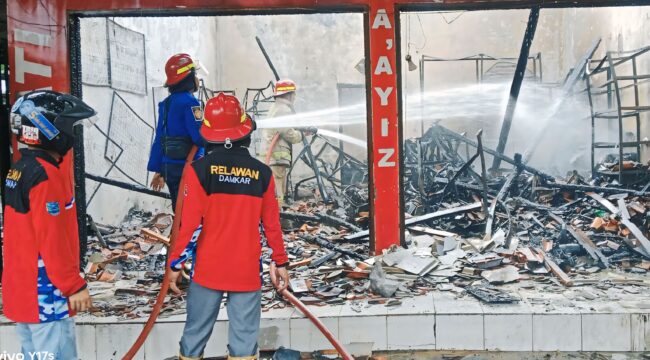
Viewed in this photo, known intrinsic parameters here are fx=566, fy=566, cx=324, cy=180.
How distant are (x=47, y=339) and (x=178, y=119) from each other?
2510 mm

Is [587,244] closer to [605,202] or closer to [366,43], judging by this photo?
[605,202]

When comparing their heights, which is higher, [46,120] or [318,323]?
[46,120]

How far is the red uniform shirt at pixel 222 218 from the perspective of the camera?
352 centimetres

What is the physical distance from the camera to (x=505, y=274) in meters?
5.66

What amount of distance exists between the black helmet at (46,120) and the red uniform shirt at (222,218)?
75 centimetres

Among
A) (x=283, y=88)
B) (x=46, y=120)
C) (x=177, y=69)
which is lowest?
(x=46, y=120)

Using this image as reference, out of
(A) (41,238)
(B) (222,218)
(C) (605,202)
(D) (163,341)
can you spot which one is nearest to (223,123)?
(B) (222,218)

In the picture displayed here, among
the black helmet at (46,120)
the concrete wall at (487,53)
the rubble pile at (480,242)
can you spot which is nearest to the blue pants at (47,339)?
the black helmet at (46,120)

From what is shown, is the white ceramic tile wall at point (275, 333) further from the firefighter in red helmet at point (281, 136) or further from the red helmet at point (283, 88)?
the red helmet at point (283, 88)

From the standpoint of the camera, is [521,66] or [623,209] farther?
[521,66]

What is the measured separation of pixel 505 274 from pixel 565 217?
263 cm

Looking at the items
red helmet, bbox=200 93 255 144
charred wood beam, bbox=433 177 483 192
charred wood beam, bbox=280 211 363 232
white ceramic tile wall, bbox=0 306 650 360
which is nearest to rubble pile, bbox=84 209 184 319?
white ceramic tile wall, bbox=0 306 650 360

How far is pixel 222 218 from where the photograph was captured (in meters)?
3.54

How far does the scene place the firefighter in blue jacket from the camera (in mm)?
5219
